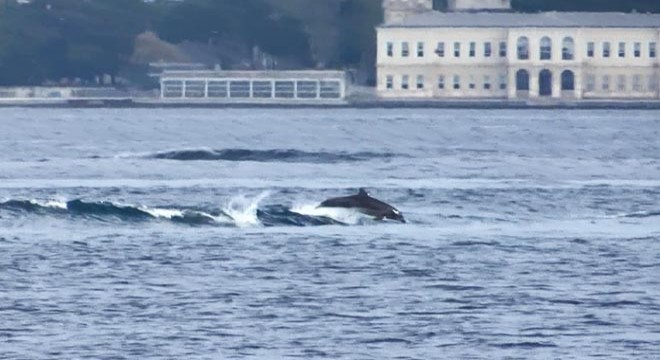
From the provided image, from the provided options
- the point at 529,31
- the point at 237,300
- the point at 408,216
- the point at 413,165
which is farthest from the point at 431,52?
the point at 237,300

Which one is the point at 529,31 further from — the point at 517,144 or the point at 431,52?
the point at 517,144

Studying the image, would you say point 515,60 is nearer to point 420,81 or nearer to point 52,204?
point 420,81

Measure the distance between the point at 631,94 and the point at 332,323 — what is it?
118 m

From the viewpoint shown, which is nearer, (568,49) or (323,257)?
(323,257)

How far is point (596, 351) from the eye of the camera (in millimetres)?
31344

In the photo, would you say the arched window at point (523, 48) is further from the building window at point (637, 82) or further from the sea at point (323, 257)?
the sea at point (323, 257)

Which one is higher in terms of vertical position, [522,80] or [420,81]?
[420,81]

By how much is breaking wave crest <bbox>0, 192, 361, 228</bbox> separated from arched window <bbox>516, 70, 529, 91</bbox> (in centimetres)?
10038

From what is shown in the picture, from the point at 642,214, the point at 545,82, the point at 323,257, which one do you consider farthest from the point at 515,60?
the point at 323,257

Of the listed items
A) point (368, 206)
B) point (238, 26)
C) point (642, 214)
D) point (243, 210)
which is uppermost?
point (368, 206)

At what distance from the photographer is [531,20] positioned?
15212cm

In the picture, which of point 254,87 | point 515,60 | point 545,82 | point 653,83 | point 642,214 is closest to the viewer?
point 642,214

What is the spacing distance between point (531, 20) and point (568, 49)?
355 centimetres

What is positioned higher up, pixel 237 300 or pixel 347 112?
pixel 237 300
